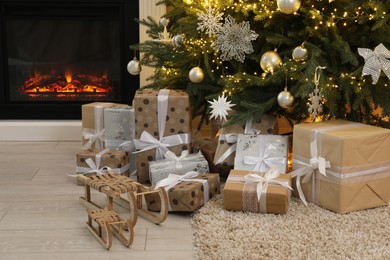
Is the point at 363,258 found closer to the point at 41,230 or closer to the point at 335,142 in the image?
the point at 335,142

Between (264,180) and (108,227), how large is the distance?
0.64 m

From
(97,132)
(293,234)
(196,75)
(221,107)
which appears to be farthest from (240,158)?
(97,132)

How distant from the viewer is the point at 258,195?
215cm

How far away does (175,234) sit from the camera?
2.04m

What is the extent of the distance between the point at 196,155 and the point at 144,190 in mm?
507

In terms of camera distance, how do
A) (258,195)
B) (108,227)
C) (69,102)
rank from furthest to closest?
(69,102), (258,195), (108,227)

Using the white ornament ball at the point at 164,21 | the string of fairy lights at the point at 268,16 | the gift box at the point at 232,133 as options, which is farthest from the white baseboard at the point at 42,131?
the gift box at the point at 232,133

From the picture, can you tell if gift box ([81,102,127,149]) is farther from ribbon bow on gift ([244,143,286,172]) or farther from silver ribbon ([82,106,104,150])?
ribbon bow on gift ([244,143,286,172])

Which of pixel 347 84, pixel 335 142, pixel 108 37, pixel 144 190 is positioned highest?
pixel 108 37

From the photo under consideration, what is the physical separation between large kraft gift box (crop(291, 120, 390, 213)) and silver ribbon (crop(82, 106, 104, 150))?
40.4 inches

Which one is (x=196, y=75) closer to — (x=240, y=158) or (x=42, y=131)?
(x=240, y=158)

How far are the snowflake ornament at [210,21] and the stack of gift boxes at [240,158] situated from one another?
307mm

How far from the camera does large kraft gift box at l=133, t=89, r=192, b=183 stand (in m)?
2.58

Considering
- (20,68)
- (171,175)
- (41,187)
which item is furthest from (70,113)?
(171,175)
